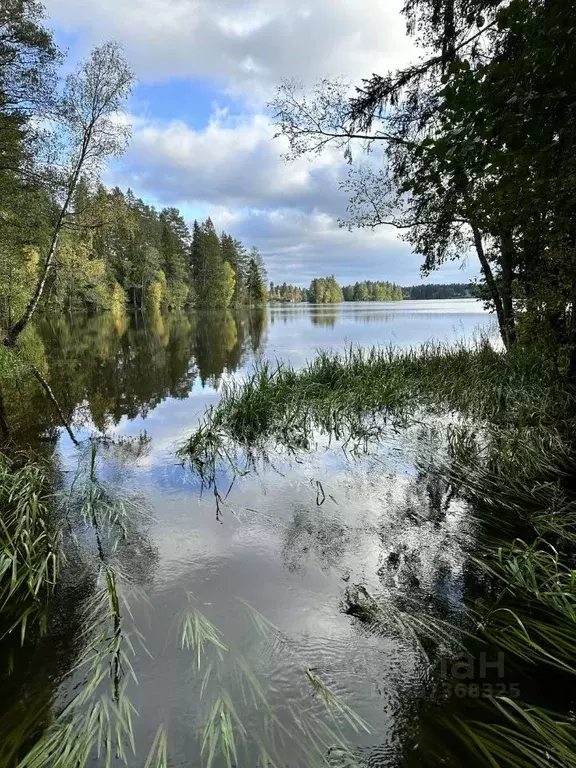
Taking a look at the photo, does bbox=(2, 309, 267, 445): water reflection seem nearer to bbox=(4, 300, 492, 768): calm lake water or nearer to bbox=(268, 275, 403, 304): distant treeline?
bbox=(4, 300, 492, 768): calm lake water

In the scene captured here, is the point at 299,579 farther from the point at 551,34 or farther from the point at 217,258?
the point at 217,258

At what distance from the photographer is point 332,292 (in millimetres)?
122625

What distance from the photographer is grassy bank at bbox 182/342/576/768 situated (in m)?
2.00

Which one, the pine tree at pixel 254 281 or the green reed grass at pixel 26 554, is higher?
the pine tree at pixel 254 281

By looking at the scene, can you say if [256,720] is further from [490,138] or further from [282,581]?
[490,138]

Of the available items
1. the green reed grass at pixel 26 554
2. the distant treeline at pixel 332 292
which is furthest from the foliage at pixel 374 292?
the green reed grass at pixel 26 554

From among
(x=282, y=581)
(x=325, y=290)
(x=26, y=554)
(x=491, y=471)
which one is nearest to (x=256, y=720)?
(x=282, y=581)

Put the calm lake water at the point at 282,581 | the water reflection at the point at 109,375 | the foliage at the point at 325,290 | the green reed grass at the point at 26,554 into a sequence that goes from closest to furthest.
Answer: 1. the calm lake water at the point at 282,581
2. the green reed grass at the point at 26,554
3. the water reflection at the point at 109,375
4. the foliage at the point at 325,290

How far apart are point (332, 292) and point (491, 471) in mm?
121817

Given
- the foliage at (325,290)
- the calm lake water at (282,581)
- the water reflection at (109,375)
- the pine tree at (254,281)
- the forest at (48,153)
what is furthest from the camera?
the foliage at (325,290)

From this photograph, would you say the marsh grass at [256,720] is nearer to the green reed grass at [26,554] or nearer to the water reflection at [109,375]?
the green reed grass at [26,554]

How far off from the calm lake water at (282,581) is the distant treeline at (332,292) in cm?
11593

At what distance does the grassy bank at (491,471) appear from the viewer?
2.00 m

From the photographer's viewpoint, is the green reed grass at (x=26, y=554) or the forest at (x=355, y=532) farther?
the green reed grass at (x=26, y=554)
